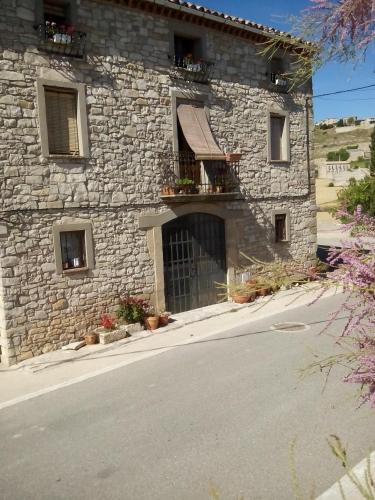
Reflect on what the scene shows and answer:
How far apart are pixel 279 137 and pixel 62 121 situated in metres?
7.71

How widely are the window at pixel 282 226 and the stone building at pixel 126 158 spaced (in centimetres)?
30

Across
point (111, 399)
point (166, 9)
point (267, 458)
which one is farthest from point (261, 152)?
point (267, 458)

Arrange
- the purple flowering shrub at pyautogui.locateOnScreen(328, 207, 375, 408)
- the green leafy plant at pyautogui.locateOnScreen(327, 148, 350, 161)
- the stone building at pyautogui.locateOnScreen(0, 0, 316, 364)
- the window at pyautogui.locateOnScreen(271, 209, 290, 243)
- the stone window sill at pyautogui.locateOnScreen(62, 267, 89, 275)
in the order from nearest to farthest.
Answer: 1. the purple flowering shrub at pyautogui.locateOnScreen(328, 207, 375, 408)
2. the stone building at pyautogui.locateOnScreen(0, 0, 316, 364)
3. the stone window sill at pyautogui.locateOnScreen(62, 267, 89, 275)
4. the window at pyautogui.locateOnScreen(271, 209, 290, 243)
5. the green leafy plant at pyautogui.locateOnScreen(327, 148, 350, 161)

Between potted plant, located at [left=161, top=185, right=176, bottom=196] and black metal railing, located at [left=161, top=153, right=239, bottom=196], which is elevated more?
black metal railing, located at [left=161, top=153, right=239, bottom=196]

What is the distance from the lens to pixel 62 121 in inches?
374

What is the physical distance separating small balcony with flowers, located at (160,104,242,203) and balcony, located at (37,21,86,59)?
9.94ft

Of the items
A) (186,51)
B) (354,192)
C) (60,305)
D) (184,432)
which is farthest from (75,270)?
(186,51)

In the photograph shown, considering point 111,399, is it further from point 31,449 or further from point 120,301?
point 120,301

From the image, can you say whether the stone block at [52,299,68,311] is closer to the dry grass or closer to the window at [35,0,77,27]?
the window at [35,0,77,27]

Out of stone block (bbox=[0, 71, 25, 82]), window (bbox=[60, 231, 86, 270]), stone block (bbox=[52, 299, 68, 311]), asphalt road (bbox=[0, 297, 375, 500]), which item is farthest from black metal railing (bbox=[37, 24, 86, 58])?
asphalt road (bbox=[0, 297, 375, 500])

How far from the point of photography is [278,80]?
13.8m

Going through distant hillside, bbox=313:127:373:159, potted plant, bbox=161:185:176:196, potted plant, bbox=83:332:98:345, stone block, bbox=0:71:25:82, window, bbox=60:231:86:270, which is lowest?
potted plant, bbox=83:332:98:345

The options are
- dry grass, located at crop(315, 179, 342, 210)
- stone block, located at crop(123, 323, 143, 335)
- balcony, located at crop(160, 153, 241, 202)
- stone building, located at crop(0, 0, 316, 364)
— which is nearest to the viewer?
stone building, located at crop(0, 0, 316, 364)

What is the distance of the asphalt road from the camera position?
4.63 metres
